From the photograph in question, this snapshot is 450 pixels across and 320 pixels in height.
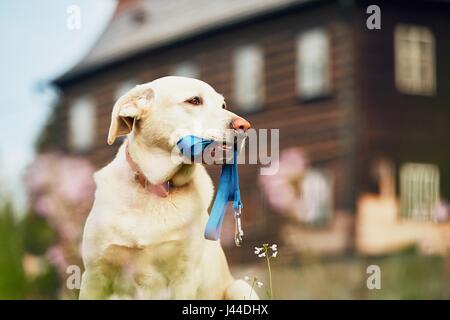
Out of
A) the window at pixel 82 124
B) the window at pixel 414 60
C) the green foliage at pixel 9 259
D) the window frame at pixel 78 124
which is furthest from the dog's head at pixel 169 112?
the window at pixel 414 60

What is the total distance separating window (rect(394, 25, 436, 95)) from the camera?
607 inches

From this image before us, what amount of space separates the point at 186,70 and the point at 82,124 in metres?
1.70

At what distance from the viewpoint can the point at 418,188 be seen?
15016 millimetres

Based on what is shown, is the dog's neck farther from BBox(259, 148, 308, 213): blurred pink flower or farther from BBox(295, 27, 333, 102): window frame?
BBox(295, 27, 333, 102): window frame

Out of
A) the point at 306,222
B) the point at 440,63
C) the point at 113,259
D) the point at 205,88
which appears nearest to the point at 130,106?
the point at 205,88

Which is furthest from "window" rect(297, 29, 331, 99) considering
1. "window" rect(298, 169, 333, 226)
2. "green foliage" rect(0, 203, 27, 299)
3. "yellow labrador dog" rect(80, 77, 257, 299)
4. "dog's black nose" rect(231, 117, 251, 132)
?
"dog's black nose" rect(231, 117, 251, 132)

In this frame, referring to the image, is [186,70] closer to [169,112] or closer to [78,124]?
[78,124]

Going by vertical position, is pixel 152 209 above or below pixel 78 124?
below

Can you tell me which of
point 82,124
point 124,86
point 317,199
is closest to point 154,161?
point 317,199

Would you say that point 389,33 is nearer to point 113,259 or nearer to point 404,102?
point 404,102

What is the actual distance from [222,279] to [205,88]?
774 millimetres

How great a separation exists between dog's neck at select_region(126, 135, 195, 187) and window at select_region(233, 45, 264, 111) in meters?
10.9

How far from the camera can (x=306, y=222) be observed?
14258 mm

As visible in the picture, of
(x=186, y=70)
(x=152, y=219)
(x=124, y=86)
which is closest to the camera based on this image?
(x=152, y=219)
